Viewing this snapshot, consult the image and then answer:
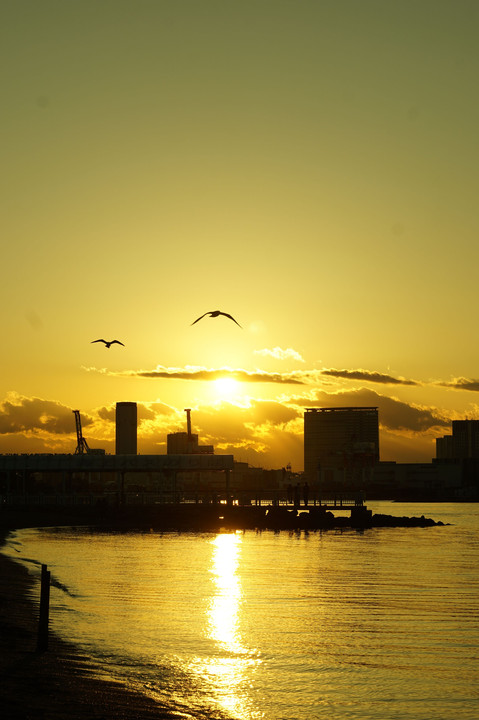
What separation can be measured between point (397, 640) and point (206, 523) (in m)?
79.7

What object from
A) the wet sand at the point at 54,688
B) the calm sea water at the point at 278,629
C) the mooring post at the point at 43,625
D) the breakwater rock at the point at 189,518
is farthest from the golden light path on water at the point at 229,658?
the breakwater rock at the point at 189,518

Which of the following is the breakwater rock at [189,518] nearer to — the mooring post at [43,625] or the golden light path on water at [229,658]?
the golden light path on water at [229,658]

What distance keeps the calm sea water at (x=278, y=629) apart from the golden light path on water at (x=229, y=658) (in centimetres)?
5

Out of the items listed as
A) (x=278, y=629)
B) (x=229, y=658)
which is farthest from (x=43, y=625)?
(x=278, y=629)

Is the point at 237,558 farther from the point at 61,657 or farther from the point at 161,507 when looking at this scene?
the point at 161,507

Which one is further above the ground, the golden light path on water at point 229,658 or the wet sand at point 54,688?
the wet sand at point 54,688

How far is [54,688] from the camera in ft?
66.1

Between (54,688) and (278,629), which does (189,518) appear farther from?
(54,688)

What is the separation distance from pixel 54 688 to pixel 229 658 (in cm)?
709

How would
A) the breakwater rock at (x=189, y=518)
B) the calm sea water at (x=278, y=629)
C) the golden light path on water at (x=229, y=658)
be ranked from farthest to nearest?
the breakwater rock at (x=189, y=518) → the calm sea water at (x=278, y=629) → the golden light path on water at (x=229, y=658)

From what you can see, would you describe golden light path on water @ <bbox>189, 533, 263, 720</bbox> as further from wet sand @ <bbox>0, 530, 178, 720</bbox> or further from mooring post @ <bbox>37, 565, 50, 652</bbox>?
mooring post @ <bbox>37, 565, 50, 652</bbox>

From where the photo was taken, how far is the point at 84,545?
70.7 meters

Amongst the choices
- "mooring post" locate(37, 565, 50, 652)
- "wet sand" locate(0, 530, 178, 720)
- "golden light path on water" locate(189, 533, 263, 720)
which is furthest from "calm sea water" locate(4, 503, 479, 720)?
"mooring post" locate(37, 565, 50, 652)

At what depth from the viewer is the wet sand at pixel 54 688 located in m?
18.3
